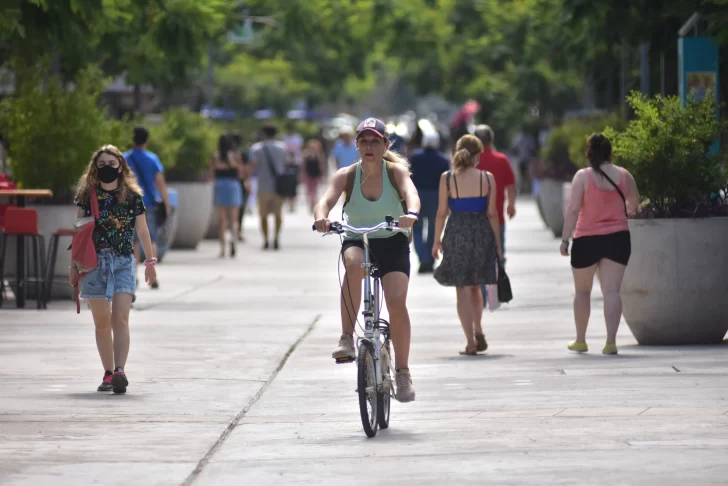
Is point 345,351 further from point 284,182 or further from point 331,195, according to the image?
point 284,182

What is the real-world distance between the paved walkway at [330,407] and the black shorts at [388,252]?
34.0 inches

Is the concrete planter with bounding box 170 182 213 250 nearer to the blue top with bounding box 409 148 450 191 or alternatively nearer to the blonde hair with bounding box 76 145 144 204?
the blue top with bounding box 409 148 450 191

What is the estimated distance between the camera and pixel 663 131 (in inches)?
488

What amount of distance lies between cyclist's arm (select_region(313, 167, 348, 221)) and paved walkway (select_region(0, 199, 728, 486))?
116 cm

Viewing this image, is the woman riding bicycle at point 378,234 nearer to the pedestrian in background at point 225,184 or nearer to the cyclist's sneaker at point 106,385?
the cyclist's sneaker at point 106,385

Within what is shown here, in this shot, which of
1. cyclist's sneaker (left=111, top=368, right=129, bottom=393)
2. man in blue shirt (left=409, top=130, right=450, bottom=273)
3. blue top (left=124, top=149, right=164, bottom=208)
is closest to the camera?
cyclist's sneaker (left=111, top=368, right=129, bottom=393)

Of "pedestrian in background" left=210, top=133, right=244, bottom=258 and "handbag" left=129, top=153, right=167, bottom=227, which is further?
"pedestrian in background" left=210, top=133, right=244, bottom=258

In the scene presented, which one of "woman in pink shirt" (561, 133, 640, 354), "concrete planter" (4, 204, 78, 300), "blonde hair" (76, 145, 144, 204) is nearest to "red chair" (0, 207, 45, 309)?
"concrete planter" (4, 204, 78, 300)

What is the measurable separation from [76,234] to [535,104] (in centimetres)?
3059

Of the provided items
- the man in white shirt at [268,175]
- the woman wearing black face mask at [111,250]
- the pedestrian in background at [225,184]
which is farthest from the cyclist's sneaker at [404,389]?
the man in white shirt at [268,175]

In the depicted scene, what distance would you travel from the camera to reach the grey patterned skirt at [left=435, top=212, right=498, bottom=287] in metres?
12.3

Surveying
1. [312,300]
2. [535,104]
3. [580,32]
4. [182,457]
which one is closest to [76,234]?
[182,457]

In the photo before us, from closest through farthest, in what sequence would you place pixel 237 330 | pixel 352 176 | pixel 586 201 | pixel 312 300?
pixel 352 176, pixel 586 201, pixel 237 330, pixel 312 300

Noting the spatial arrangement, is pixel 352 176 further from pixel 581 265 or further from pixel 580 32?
pixel 580 32
